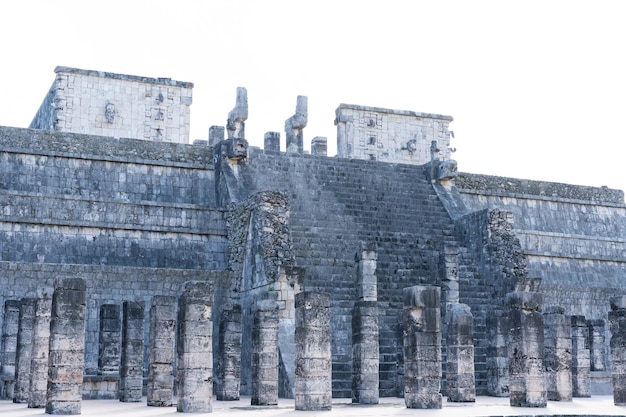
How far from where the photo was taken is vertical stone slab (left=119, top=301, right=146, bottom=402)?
18.3m

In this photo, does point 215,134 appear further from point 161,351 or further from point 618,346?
point 618,346

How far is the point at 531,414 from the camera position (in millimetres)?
15438

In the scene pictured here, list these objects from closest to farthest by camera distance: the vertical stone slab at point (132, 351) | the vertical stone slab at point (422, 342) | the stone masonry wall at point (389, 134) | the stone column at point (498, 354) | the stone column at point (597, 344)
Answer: the vertical stone slab at point (422, 342) < the vertical stone slab at point (132, 351) < the stone column at point (498, 354) < the stone column at point (597, 344) < the stone masonry wall at point (389, 134)

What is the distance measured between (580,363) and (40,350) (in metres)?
12.2

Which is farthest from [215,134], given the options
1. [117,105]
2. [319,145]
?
[117,105]

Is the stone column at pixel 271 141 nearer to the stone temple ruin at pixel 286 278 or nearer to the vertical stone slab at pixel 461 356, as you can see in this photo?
the stone temple ruin at pixel 286 278

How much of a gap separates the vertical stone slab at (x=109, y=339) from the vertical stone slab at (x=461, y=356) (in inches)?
260

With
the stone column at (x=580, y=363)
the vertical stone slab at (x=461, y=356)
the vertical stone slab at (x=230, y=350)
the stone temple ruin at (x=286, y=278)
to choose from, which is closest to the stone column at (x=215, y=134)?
the stone temple ruin at (x=286, y=278)

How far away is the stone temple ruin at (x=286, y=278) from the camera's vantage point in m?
16.9

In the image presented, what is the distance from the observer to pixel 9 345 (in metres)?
19.8

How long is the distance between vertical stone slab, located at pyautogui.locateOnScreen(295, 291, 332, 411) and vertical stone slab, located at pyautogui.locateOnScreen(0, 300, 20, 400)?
6.38m

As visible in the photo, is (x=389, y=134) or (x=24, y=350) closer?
(x=24, y=350)

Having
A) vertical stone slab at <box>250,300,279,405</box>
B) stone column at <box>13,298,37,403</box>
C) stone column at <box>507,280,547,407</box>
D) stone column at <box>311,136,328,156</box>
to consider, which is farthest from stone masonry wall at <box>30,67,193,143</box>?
stone column at <box>507,280,547,407</box>

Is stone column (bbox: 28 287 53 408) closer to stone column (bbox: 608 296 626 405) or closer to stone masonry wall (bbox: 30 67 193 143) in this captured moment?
stone column (bbox: 608 296 626 405)
